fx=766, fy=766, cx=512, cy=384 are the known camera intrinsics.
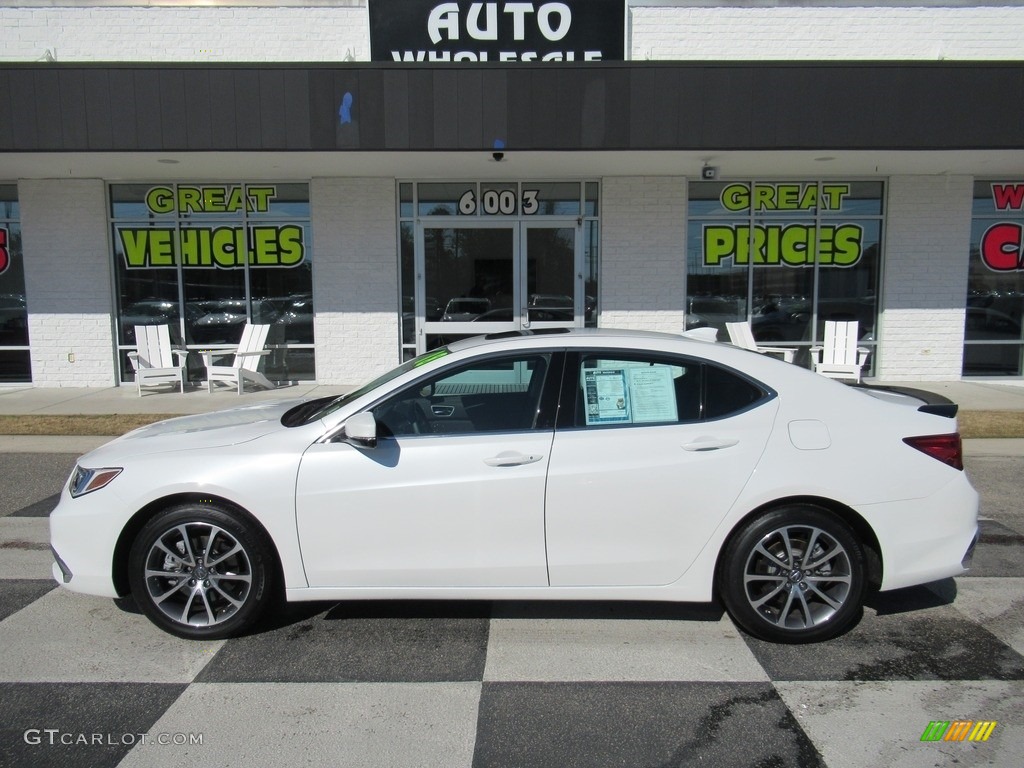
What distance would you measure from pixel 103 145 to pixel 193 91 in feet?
4.40

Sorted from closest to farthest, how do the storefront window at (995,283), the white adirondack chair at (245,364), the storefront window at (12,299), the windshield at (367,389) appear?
the windshield at (367,389), the white adirondack chair at (245,364), the storefront window at (995,283), the storefront window at (12,299)

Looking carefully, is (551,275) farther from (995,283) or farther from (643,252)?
(995,283)

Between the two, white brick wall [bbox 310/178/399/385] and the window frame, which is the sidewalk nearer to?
white brick wall [bbox 310/178/399/385]

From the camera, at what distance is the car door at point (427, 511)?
12.2 feet

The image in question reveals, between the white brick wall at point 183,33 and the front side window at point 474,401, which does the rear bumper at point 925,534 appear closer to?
the front side window at point 474,401

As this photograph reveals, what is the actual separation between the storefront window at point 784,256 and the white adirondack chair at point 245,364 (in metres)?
6.92

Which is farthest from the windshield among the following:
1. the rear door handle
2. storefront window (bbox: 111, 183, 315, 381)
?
storefront window (bbox: 111, 183, 315, 381)

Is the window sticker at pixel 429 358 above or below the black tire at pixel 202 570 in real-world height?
above

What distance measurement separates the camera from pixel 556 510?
3.71m

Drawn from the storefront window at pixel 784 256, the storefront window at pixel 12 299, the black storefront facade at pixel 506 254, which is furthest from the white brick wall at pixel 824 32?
the storefront window at pixel 12 299

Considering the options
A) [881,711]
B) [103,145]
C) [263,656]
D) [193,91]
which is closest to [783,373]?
[881,711]

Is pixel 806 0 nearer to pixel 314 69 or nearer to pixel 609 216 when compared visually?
pixel 609 216

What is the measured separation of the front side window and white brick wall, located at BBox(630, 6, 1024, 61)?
9.43m

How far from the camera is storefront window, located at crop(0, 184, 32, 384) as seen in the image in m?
12.5
